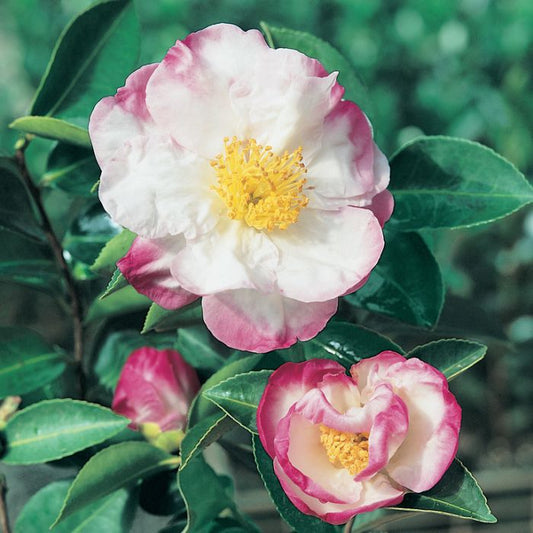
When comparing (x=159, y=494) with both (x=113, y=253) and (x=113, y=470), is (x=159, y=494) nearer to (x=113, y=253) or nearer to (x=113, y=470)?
(x=113, y=470)

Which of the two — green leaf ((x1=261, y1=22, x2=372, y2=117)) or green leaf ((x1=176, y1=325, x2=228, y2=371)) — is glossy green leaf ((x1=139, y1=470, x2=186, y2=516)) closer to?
green leaf ((x1=176, y1=325, x2=228, y2=371))

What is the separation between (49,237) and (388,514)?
292mm

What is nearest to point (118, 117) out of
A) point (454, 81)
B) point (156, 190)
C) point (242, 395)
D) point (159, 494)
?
point (156, 190)

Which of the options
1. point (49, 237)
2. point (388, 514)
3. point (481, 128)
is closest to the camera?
point (388, 514)

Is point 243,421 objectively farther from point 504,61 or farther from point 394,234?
point 504,61

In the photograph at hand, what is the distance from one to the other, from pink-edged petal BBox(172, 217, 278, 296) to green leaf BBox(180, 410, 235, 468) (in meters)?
0.08

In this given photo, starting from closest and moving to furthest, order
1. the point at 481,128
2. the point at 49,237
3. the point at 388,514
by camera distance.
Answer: the point at 388,514
the point at 49,237
the point at 481,128

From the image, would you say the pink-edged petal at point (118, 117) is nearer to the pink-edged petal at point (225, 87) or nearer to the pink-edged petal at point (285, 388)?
the pink-edged petal at point (225, 87)

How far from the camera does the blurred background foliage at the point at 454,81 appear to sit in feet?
7.68

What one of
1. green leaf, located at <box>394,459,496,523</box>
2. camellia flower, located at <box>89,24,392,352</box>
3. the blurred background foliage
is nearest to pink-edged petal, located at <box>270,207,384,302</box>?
camellia flower, located at <box>89,24,392,352</box>

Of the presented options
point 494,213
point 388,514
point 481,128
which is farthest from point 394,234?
point 481,128

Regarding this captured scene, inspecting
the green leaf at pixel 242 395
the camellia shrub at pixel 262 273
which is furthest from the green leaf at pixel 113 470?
the green leaf at pixel 242 395

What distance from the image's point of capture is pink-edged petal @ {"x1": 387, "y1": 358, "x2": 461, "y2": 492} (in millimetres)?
406

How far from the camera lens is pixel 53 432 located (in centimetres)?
54
